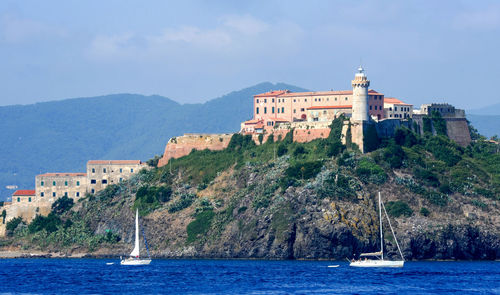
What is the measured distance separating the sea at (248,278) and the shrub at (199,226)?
718 cm

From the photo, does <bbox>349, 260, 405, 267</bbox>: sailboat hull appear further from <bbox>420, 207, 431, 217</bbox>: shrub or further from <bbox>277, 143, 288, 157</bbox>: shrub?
<bbox>277, 143, 288, 157</bbox>: shrub

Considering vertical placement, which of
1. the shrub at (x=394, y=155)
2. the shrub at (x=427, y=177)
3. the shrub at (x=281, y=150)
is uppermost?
the shrub at (x=281, y=150)

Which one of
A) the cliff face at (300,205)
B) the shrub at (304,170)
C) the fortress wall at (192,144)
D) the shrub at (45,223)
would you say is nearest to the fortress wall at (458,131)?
the cliff face at (300,205)

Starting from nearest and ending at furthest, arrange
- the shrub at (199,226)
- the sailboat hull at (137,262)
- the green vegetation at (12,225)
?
the sailboat hull at (137,262), the shrub at (199,226), the green vegetation at (12,225)

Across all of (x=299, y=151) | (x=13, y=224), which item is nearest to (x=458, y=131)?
(x=299, y=151)

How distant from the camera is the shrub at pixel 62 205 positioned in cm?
13675

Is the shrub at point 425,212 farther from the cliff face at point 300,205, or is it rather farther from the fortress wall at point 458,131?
the fortress wall at point 458,131

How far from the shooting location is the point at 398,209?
11250 centimetres

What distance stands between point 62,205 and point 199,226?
27.2 meters

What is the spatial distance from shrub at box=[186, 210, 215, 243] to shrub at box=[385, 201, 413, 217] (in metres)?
21.1

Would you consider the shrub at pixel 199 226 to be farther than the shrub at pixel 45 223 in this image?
No

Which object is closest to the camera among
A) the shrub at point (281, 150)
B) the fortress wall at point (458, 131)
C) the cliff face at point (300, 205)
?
the cliff face at point (300, 205)

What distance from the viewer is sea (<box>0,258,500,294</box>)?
8119 cm

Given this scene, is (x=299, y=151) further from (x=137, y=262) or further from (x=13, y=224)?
(x=13, y=224)
